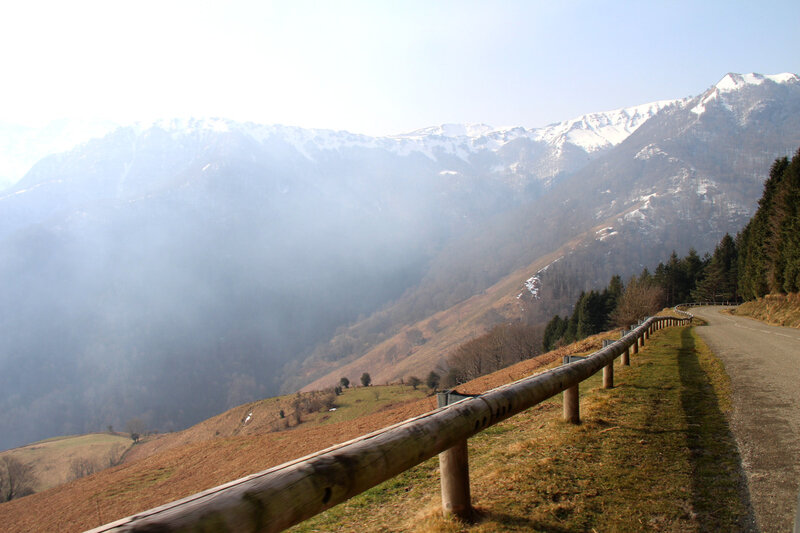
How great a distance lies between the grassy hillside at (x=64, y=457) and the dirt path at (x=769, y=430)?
47.4 m

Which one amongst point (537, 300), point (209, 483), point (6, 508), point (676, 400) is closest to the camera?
point (676, 400)

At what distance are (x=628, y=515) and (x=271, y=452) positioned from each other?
1116 centimetres

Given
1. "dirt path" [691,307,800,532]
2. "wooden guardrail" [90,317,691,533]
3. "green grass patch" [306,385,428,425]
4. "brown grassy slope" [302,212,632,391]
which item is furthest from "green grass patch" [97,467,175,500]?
"brown grassy slope" [302,212,632,391]

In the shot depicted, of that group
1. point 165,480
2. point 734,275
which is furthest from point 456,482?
point 734,275

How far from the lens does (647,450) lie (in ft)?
14.7

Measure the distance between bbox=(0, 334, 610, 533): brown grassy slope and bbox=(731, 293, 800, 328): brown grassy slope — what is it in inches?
987

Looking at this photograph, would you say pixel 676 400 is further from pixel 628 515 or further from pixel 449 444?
pixel 449 444

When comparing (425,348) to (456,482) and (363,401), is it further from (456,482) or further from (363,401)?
(456,482)

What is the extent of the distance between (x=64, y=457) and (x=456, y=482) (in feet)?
214

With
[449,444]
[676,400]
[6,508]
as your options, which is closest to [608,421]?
[676,400]

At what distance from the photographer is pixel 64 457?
5022 cm

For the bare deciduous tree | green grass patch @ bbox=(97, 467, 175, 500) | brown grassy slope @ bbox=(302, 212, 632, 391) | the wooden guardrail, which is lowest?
brown grassy slope @ bbox=(302, 212, 632, 391)

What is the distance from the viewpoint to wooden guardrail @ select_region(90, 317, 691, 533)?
1.55 m

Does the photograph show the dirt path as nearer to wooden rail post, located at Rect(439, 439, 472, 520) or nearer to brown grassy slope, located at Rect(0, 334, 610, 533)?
wooden rail post, located at Rect(439, 439, 472, 520)
